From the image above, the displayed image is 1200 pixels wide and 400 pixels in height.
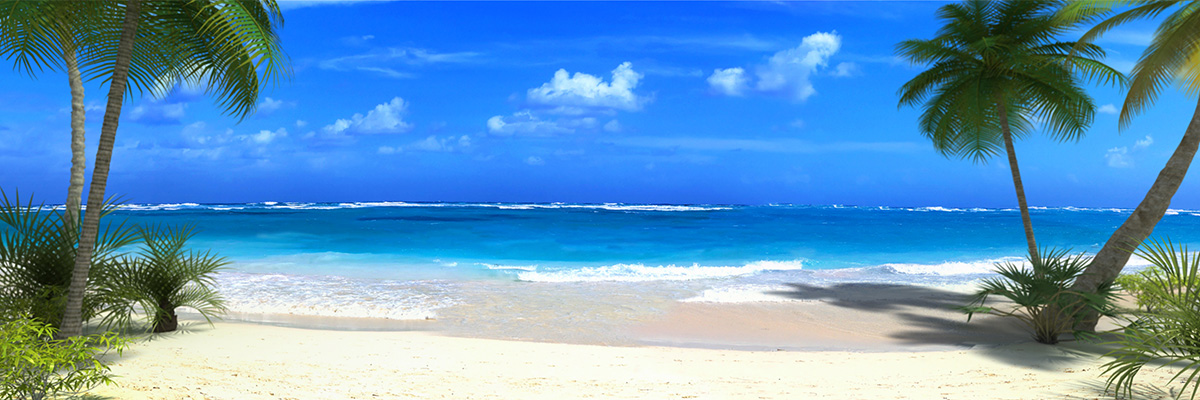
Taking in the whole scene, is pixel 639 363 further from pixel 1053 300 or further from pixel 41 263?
pixel 41 263

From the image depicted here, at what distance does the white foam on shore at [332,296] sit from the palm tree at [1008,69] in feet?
36.5

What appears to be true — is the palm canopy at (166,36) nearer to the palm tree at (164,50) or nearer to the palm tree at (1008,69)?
the palm tree at (164,50)

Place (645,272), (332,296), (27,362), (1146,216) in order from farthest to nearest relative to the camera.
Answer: (645,272) < (332,296) < (1146,216) < (27,362)

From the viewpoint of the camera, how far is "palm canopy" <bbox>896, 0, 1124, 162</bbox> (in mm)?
11945

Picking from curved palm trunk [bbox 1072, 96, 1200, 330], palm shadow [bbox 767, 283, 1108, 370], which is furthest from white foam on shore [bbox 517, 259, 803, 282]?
curved palm trunk [bbox 1072, 96, 1200, 330]

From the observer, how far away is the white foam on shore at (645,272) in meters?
15.5

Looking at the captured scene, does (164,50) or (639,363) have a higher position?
(164,50)

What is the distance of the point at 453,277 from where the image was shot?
15.4 m

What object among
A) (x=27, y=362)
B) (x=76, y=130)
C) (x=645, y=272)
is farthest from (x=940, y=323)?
(x=76, y=130)

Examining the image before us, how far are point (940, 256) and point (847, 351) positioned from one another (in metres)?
17.7

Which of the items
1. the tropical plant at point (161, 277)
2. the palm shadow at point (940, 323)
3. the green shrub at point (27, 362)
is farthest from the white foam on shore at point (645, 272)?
the green shrub at point (27, 362)

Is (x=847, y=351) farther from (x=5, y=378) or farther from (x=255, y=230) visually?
(x=255, y=230)

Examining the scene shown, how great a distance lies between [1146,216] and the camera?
8008mm

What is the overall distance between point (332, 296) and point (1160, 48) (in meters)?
14.6
